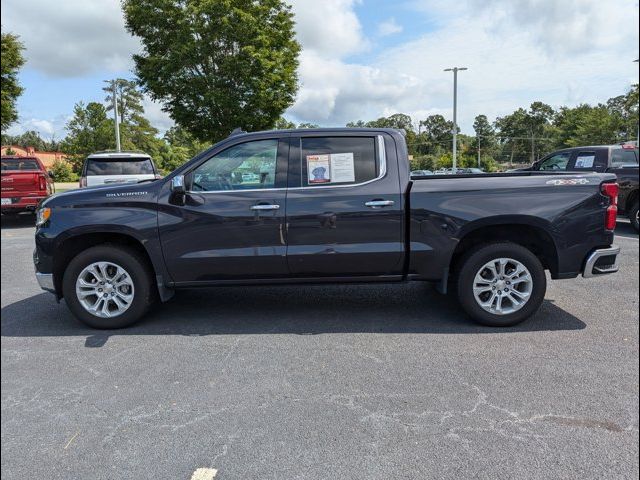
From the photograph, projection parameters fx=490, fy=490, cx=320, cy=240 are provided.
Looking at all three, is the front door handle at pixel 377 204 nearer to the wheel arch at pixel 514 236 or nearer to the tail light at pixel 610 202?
the wheel arch at pixel 514 236

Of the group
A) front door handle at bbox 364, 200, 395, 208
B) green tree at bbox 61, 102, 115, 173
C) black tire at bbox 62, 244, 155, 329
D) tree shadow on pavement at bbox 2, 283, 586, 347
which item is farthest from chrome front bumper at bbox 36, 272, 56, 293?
green tree at bbox 61, 102, 115, 173

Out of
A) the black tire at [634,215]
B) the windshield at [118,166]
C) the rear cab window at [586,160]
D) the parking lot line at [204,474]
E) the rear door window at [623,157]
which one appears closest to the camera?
the parking lot line at [204,474]

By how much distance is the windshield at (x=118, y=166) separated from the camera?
11680mm

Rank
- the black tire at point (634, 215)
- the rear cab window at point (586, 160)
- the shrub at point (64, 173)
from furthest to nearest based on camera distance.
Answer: the shrub at point (64, 173) → the rear cab window at point (586, 160) → the black tire at point (634, 215)

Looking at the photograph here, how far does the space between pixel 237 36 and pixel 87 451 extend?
59.1ft

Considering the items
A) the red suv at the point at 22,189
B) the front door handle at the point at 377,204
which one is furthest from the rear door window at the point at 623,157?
the red suv at the point at 22,189

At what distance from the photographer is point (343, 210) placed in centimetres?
445

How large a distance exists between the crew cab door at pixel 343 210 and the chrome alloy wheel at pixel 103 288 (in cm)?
158

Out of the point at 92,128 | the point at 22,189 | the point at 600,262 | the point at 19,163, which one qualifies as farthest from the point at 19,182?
the point at 92,128

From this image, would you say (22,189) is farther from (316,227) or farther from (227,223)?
(316,227)

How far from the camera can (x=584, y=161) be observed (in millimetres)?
10914

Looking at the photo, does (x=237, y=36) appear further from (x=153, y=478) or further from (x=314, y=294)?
(x=153, y=478)

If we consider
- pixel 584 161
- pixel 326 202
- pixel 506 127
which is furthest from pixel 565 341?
pixel 506 127

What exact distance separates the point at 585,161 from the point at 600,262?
24.5 feet
